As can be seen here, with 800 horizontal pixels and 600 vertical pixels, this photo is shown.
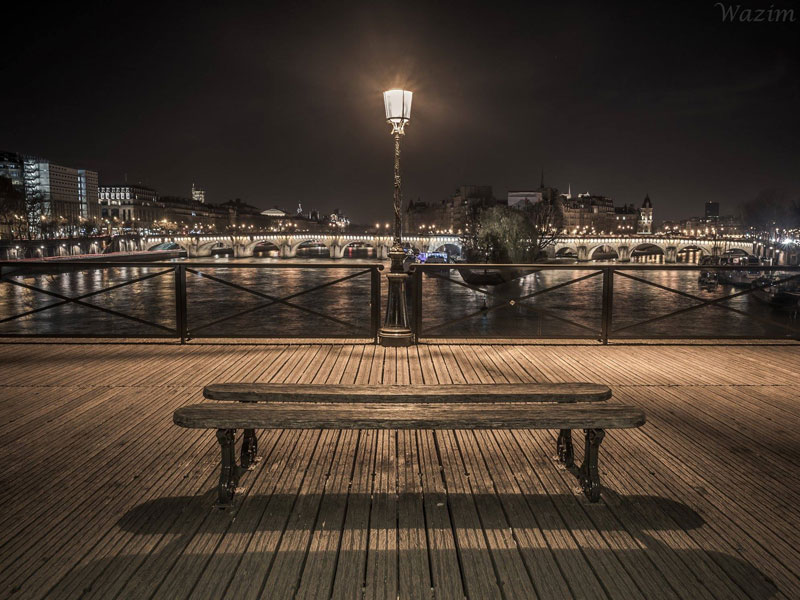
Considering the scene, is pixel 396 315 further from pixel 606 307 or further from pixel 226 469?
pixel 226 469

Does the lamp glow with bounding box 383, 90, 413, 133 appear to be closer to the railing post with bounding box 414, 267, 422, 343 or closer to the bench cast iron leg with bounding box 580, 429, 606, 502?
the railing post with bounding box 414, 267, 422, 343

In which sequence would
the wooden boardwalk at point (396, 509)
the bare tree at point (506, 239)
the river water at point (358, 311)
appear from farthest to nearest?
the bare tree at point (506, 239)
the river water at point (358, 311)
the wooden boardwalk at point (396, 509)

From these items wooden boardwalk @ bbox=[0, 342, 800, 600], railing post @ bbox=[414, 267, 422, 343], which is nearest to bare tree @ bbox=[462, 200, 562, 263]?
railing post @ bbox=[414, 267, 422, 343]

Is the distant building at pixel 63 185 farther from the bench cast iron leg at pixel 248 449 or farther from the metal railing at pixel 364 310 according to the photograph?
the bench cast iron leg at pixel 248 449

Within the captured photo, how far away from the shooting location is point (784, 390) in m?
6.02

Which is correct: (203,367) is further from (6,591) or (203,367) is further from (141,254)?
(141,254)

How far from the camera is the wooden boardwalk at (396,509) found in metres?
2.72

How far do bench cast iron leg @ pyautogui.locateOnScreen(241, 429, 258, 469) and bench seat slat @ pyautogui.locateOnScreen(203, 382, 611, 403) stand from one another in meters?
0.26

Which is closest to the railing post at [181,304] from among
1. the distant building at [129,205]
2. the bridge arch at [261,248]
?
the bridge arch at [261,248]

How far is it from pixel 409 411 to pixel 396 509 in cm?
58

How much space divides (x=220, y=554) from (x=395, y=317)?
541 centimetres

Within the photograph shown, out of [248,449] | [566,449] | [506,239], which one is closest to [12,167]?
[506,239]

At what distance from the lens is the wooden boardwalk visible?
272 cm

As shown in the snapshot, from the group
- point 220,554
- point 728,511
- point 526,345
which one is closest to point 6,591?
point 220,554
